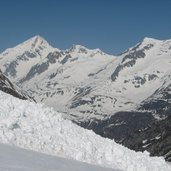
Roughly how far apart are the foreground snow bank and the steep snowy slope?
1.97 metres

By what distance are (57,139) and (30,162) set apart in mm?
7578

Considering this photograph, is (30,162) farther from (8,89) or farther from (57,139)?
(8,89)

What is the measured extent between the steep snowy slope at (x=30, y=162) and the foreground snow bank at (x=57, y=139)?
1.97 metres

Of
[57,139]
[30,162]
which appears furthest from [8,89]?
[30,162]

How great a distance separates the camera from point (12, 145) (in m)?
→ 28.1

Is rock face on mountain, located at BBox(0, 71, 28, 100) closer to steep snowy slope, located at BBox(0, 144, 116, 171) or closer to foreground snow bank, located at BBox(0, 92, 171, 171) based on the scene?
foreground snow bank, located at BBox(0, 92, 171, 171)

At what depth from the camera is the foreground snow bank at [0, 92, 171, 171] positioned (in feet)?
95.8

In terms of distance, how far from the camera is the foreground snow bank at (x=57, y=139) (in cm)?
2919

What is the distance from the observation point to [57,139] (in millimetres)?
30203

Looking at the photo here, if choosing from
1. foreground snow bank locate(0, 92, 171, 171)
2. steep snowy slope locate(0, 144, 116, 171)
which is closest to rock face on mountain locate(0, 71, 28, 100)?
foreground snow bank locate(0, 92, 171, 171)

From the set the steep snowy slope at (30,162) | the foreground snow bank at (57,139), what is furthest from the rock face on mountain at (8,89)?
the steep snowy slope at (30,162)

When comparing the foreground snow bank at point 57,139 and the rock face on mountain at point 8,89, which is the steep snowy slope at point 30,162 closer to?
the foreground snow bank at point 57,139

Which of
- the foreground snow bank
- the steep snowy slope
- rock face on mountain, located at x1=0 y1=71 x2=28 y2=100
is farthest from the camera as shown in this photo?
rock face on mountain, located at x1=0 y1=71 x2=28 y2=100

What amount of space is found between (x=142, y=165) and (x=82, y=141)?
13.5ft
